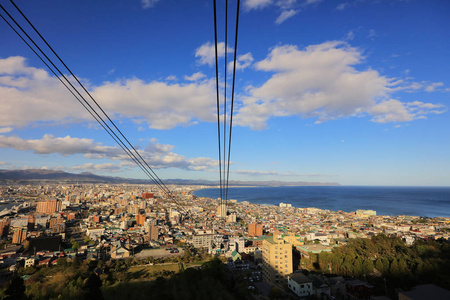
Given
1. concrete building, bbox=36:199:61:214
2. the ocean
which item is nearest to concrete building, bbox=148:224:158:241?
concrete building, bbox=36:199:61:214

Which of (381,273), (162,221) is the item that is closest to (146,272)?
(381,273)

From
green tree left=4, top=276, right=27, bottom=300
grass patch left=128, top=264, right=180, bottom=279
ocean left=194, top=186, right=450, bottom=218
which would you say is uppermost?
green tree left=4, top=276, right=27, bottom=300

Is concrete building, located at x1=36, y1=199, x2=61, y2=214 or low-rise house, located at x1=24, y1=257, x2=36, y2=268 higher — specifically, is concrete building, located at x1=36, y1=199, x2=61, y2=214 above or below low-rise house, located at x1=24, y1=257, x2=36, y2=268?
above

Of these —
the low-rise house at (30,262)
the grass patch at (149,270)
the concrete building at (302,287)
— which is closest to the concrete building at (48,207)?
the low-rise house at (30,262)

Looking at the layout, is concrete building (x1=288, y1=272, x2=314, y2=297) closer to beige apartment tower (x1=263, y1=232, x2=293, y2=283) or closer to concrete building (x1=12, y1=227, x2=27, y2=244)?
beige apartment tower (x1=263, y1=232, x2=293, y2=283)

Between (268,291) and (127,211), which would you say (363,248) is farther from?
(127,211)

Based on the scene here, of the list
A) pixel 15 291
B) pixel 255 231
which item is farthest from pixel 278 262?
pixel 255 231

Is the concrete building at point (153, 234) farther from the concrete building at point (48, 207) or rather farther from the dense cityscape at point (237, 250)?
the concrete building at point (48, 207)

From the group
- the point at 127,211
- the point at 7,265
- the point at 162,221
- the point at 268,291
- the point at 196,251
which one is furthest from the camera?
the point at 127,211

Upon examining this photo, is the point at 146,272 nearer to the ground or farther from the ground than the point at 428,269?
nearer to the ground

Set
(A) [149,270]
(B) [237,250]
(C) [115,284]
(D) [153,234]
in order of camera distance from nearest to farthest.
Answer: (C) [115,284], (A) [149,270], (B) [237,250], (D) [153,234]

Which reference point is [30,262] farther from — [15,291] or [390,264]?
[390,264]
